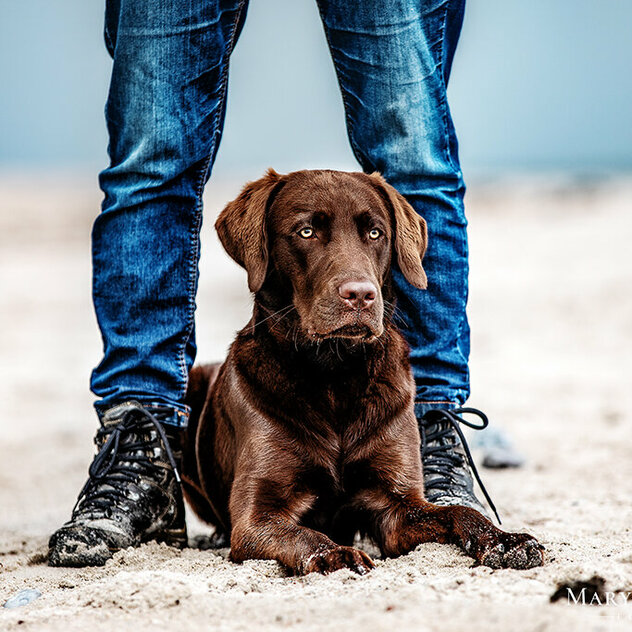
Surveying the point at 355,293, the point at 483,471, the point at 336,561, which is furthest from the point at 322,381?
the point at 483,471

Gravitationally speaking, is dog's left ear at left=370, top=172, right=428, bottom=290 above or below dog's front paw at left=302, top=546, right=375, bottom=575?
above

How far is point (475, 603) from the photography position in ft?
6.65

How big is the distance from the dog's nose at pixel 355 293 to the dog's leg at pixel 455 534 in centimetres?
63

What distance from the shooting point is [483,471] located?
4.90 meters

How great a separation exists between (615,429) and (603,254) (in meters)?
8.22

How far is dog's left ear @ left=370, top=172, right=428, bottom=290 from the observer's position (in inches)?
127

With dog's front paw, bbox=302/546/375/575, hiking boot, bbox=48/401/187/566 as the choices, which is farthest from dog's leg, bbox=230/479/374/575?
hiking boot, bbox=48/401/187/566

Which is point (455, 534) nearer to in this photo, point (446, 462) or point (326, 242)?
point (446, 462)

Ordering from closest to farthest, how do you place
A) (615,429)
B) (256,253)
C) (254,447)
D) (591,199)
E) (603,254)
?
(254,447)
(256,253)
(615,429)
(603,254)
(591,199)

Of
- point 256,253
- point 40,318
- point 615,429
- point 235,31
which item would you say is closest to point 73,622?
point 256,253

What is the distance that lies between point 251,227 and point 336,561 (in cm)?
123

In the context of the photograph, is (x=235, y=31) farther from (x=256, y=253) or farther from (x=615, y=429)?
(x=615, y=429)

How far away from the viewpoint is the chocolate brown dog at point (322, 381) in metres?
2.89

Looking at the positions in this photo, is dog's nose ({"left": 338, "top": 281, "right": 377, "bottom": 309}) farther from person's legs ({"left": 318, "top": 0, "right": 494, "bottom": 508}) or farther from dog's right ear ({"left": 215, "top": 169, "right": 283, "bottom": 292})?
person's legs ({"left": 318, "top": 0, "right": 494, "bottom": 508})
